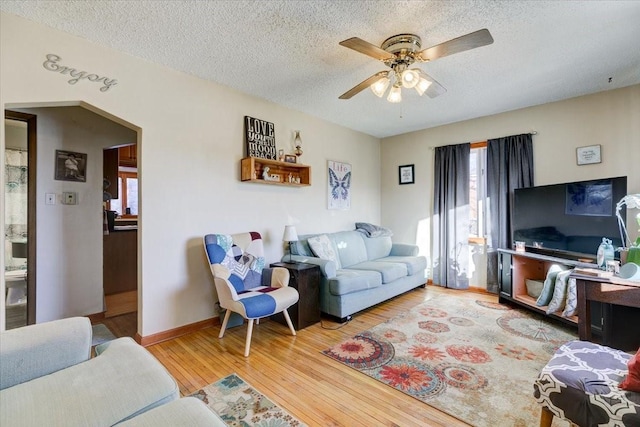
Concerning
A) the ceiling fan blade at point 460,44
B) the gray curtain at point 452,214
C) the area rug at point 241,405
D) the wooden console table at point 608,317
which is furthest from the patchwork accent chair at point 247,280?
the gray curtain at point 452,214

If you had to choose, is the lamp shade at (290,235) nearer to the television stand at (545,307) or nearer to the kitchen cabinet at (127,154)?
the television stand at (545,307)

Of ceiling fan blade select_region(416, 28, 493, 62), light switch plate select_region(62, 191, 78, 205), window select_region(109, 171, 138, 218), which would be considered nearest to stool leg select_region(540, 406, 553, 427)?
ceiling fan blade select_region(416, 28, 493, 62)

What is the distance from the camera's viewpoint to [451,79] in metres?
3.00

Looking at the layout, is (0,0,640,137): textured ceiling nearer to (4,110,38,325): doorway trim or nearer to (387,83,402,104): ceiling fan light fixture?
(387,83,402,104): ceiling fan light fixture

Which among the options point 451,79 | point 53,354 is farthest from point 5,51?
point 451,79

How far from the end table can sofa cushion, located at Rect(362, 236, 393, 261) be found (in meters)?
1.52

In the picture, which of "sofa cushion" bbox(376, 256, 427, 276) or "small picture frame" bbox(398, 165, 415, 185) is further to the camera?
"small picture frame" bbox(398, 165, 415, 185)

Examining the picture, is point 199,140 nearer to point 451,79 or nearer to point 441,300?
point 451,79

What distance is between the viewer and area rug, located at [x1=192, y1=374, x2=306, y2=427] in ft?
5.49

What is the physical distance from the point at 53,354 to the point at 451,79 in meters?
3.63

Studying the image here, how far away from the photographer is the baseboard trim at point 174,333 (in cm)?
262

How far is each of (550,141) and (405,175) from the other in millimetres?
1986

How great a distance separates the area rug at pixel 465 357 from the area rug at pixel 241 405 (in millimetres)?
724

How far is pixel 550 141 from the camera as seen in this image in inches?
146
